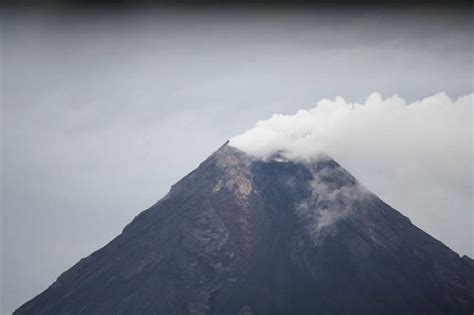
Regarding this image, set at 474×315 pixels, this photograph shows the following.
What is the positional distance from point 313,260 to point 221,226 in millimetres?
8642

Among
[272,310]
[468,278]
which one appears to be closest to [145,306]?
[272,310]

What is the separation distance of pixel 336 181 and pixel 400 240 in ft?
28.8

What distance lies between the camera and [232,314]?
44.6 metres

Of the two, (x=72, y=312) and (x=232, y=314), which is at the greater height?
(x=72, y=312)

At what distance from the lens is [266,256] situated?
5103cm

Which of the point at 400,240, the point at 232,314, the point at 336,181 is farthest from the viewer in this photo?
the point at 336,181

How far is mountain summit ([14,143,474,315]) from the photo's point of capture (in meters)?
46.2

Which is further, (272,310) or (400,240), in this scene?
(400,240)

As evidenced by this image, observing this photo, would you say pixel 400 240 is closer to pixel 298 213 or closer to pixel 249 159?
pixel 298 213

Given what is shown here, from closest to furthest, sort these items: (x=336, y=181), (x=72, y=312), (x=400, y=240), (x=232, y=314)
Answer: (x=232, y=314) → (x=72, y=312) → (x=400, y=240) → (x=336, y=181)

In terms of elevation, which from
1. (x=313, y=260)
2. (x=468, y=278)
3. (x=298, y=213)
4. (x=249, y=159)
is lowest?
(x=468, y=278)

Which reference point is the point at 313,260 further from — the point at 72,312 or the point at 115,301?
the point at 72,312

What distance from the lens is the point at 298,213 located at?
5550 cm

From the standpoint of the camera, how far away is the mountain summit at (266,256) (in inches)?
1820
